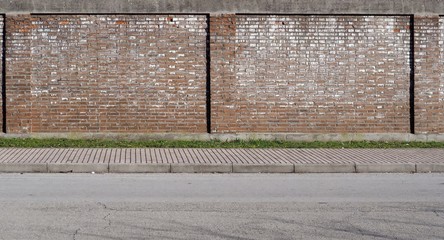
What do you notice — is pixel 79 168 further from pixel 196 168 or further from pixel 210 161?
pixel 210 161

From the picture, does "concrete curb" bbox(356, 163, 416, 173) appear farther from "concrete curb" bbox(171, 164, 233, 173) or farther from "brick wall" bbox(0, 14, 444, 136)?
"brick wall" bbox(0, 14, 444, 136)

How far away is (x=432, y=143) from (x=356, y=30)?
12.1 feet

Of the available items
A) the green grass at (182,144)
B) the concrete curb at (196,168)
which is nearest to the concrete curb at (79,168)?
the concrete curb at (196,168)

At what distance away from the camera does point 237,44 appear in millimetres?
16781

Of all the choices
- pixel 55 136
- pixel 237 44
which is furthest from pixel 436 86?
pixel 55 136

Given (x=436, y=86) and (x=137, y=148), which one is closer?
(x=137, y=148)

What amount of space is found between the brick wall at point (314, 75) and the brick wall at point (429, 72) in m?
0.32

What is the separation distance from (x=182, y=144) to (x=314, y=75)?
416cm

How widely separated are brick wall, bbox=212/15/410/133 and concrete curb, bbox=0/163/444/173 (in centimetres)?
444

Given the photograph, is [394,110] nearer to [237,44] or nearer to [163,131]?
[237,44]

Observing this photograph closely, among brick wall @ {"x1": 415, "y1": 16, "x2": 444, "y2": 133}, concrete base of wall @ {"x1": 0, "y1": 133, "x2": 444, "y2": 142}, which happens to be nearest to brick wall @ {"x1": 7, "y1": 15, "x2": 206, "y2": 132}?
concrete base of wall @ {"x1": 0, "y1": 133, "x2": 444, "y2": 142}

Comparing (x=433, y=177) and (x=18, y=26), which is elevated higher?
(x=18, y=26)

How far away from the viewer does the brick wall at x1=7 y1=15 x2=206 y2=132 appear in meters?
16.6

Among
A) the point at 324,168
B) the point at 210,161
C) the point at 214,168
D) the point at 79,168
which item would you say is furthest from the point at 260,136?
the point at 79,168
